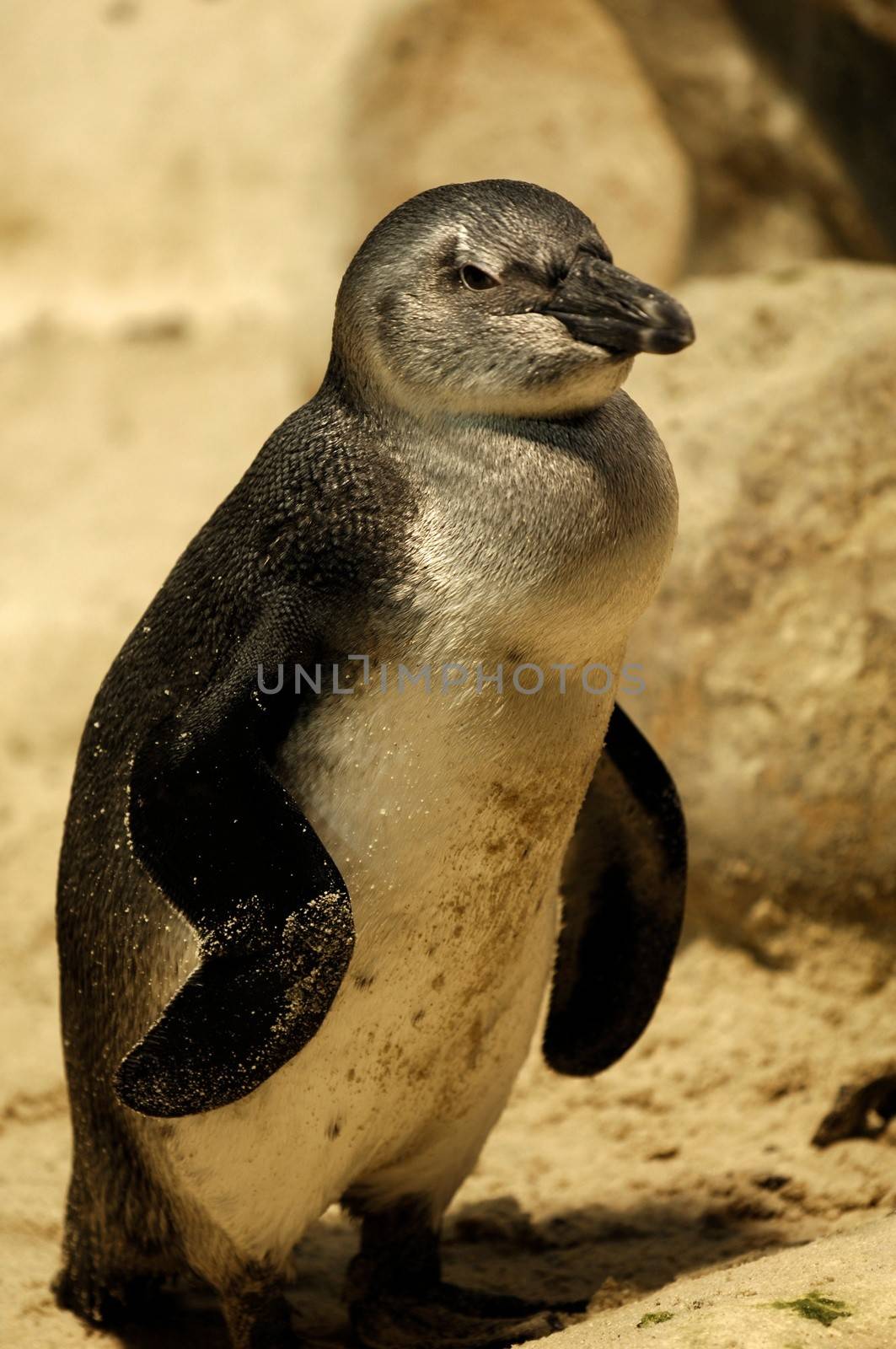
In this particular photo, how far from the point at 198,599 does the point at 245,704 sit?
0.85ft

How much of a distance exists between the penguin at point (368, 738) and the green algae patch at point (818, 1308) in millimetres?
535

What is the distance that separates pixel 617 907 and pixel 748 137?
3581mm

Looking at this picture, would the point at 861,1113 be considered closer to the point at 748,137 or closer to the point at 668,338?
the point at 668,338

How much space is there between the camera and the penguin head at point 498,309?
1.88 m

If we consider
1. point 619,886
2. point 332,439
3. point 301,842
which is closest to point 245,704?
point 301,842

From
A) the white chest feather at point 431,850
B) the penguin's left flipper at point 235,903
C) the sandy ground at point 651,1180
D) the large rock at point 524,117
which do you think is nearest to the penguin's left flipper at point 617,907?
the white chest feather at point 431,850

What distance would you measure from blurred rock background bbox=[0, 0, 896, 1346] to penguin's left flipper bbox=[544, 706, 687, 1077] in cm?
37

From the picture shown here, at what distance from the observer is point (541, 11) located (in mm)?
5746

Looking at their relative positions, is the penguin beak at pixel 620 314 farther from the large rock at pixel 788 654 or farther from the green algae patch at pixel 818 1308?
the large rock at pixel 788 654

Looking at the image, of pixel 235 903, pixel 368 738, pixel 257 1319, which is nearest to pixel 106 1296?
pixel 257 1319

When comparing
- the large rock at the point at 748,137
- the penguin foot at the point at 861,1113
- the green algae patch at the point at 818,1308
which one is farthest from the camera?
the large rock at the point at 748,137

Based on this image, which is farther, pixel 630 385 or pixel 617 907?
pixel 630 385

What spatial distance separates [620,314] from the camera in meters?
1.86

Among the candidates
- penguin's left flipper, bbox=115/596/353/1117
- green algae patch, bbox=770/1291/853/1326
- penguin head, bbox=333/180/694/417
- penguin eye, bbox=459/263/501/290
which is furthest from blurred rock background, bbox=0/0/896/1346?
penguin eye, bbox=459/263/501/290
